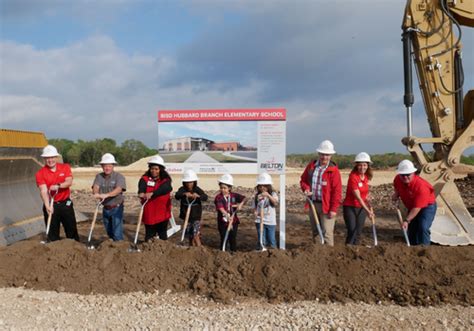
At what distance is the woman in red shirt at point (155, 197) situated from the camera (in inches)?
285

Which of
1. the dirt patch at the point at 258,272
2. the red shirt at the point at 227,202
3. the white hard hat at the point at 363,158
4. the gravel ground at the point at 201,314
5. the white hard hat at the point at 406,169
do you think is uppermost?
the white hard hat at the point at 363,158

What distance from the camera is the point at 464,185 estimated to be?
61.7ft

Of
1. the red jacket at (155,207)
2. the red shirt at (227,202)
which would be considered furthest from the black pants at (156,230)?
the red shirt at (227,202)

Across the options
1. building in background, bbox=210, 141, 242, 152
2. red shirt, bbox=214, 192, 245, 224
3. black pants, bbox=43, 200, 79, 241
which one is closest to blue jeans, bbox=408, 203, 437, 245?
red shirt, bbox=214, 192, 245, 224

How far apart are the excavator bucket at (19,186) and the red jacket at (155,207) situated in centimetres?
297

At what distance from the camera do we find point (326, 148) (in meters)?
6.95

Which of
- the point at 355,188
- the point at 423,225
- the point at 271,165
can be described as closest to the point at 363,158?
the point at 355,188

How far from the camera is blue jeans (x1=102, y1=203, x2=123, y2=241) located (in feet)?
24.5

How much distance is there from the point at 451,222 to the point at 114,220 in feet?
20.0

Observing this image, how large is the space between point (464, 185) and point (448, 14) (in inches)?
468

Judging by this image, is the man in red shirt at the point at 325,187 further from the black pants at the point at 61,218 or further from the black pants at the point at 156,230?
the black pants at the point at 61,218

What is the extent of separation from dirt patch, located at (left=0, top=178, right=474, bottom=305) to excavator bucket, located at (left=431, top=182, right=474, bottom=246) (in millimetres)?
2136

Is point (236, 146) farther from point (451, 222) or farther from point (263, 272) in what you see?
point (451, 222)

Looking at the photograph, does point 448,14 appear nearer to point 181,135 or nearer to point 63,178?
point 181,135
